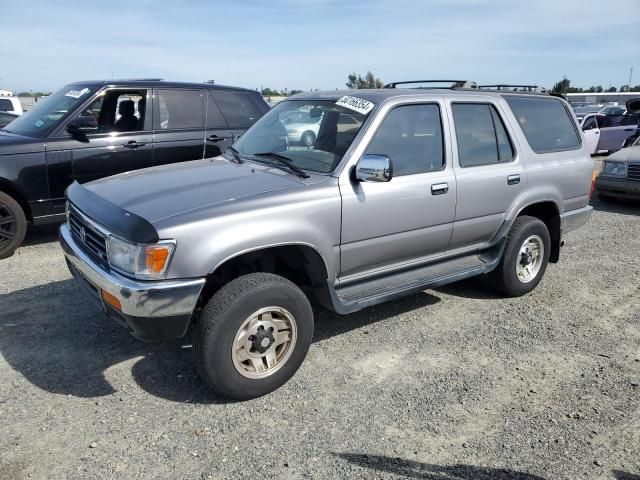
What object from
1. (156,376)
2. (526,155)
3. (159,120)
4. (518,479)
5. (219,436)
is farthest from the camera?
(159,120)

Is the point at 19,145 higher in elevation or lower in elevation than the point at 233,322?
higher

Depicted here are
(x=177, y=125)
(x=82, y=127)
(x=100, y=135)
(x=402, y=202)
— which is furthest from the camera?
(x=177, y=125)

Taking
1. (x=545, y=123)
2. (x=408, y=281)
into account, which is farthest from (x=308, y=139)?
(x=545, y=123)

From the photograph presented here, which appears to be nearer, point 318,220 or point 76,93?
point 318,220

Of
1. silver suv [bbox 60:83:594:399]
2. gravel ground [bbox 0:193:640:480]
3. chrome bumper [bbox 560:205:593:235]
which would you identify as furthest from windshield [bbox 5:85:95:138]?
chrome bumper [bbox 560:205:593:235]

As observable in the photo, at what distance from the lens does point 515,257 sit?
4.85 m

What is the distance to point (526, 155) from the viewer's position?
4.79 meters

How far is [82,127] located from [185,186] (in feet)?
11.3

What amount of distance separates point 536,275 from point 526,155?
123 centimetres

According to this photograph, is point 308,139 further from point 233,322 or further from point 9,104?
point 9,104

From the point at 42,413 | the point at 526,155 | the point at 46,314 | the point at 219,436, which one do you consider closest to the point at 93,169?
the point at 46,314

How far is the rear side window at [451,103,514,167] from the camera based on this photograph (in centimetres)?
434

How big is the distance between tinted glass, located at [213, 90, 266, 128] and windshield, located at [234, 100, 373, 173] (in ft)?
9.97

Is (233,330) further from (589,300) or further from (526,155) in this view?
(589,300)
